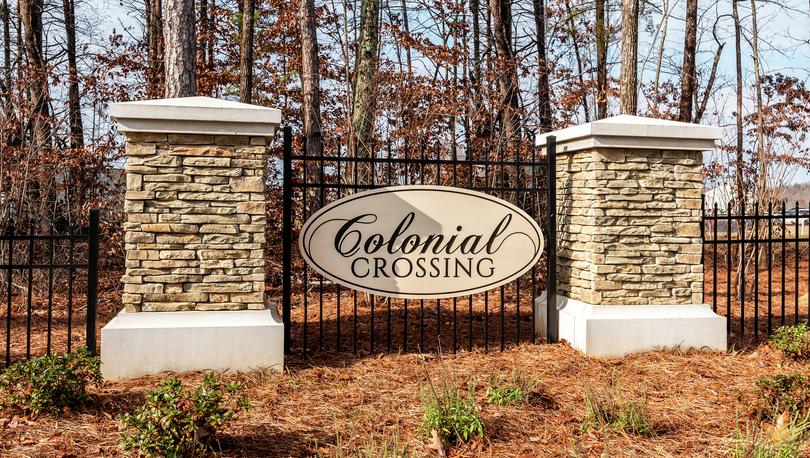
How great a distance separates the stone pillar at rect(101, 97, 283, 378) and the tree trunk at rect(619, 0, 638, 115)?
5592 mm

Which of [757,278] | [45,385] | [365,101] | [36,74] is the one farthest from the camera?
[36,74]

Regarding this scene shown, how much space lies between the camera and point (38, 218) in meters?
9.14

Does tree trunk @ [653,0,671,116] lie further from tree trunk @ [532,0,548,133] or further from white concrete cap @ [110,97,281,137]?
white concrete cap @ [110,97,281,137]

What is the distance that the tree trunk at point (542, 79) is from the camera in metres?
12.4

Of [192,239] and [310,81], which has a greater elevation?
[310,81]

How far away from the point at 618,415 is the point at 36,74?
9.48m

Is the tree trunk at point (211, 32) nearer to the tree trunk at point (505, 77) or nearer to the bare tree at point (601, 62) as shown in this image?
the tree trunk at point (505, 77)

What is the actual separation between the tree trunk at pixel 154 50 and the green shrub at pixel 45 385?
7.14 metres

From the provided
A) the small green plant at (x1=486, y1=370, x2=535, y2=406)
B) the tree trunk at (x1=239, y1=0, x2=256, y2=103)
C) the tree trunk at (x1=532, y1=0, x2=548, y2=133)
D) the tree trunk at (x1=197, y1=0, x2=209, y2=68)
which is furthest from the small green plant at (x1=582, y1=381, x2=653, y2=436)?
the tree trunk at (x1=197, y1=0, x2=209, y2=68)

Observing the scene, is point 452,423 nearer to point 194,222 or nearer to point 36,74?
point 194,222

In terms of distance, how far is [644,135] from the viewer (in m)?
5.48

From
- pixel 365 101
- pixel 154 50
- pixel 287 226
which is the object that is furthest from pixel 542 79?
pixel 287 226

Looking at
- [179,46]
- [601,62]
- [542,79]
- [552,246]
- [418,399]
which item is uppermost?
[601,62]

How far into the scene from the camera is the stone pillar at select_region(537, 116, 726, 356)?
547 cm
